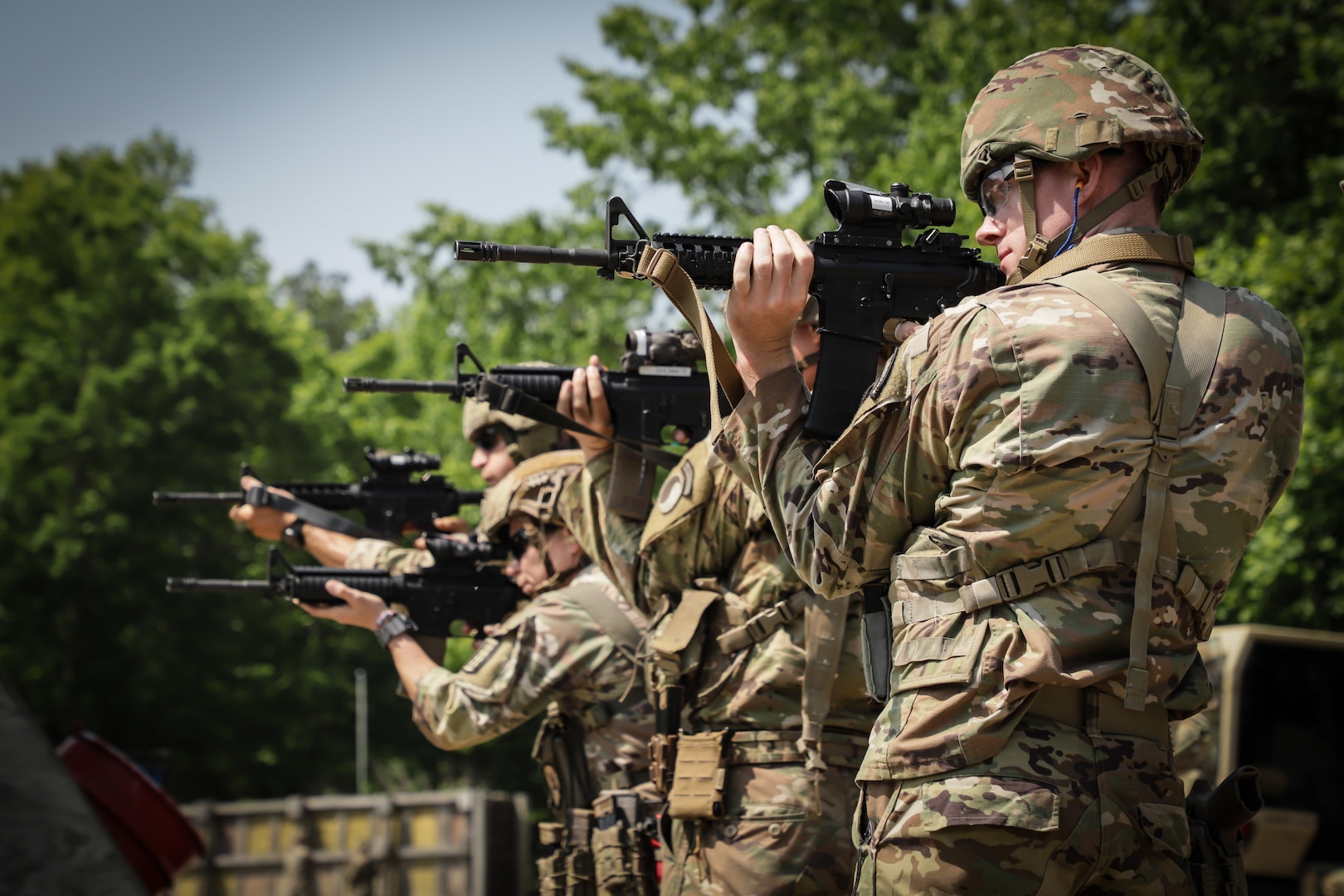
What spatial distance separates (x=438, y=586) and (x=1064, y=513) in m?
4.86

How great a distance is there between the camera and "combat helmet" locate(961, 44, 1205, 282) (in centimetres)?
281

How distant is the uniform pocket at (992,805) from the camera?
2488mm

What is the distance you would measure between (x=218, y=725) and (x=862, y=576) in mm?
25544

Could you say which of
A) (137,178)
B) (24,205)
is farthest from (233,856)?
(137,178)

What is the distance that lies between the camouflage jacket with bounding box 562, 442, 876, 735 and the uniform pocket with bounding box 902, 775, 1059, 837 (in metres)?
1.66

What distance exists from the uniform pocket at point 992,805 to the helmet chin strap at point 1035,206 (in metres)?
1.05

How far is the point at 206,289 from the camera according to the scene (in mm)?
29141

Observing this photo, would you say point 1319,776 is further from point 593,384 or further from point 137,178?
point 137,178

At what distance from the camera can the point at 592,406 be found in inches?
220

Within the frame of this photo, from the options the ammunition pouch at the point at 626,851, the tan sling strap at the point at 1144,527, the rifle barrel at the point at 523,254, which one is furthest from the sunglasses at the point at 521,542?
the tan sling strap at the point at 1144,527

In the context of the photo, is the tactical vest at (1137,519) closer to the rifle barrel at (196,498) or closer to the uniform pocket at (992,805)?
the uniform pocket at (992,805)

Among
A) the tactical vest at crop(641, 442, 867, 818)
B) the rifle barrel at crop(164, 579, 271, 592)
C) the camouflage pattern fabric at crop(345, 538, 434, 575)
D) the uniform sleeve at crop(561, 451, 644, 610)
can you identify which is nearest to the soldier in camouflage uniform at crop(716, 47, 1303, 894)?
the tactical vest at crop(641, 442, 867, 818)

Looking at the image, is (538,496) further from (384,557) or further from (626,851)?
(626,851)

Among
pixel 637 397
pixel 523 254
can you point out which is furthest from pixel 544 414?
pixel 523 254
